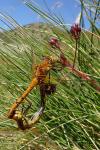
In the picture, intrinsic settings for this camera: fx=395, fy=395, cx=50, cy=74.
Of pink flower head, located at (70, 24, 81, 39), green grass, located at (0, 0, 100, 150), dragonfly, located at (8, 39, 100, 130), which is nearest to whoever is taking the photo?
dragonfly, located at (8, 39, 100, 130)

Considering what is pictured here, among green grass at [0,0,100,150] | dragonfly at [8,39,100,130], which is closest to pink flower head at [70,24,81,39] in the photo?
dragonfly at [8,39,100,130]

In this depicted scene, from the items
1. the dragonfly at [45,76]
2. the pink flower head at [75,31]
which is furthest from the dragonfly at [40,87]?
the pink flower head at [75,31]

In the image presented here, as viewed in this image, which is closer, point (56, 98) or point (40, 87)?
point (40, 87)

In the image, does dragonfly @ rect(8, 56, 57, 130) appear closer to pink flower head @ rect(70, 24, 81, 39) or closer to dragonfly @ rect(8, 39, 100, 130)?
dragonfly @ rect(8, 39, 100, 130)

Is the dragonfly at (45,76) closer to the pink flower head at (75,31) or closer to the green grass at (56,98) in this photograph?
the pink flower head at (75,31)

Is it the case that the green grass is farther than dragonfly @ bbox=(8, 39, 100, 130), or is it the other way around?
the green grass

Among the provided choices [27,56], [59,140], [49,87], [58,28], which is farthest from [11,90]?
[49,87]

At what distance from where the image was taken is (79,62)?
1.83 metres

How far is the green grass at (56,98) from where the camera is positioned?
1.62 m

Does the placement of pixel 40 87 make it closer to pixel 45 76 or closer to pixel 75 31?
pixel 45 76

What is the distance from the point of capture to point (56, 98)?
73.4 inches

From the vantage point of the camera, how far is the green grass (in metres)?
1.62

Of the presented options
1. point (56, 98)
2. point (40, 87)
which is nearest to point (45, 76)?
point (40, 87)

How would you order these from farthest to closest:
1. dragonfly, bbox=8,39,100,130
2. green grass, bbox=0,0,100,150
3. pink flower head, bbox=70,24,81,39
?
green grass, bbox=0,0,100,150 → pink flower head, bbox=70,24,81,39 → dragonfly, bbox=8,39,100,130
